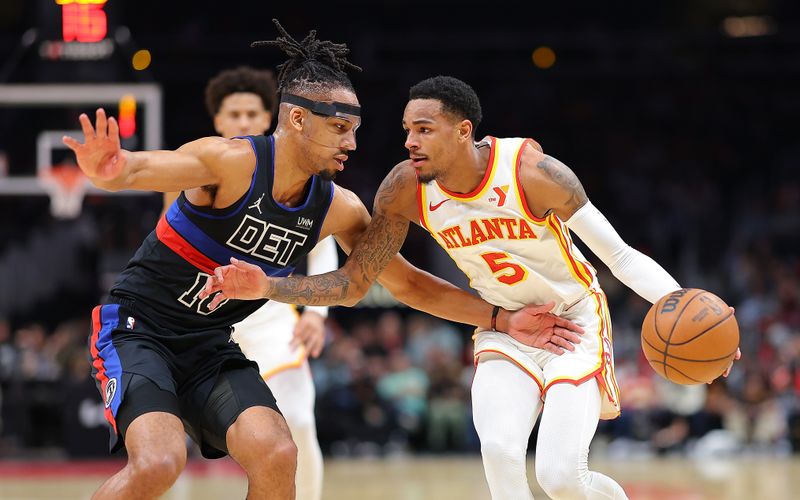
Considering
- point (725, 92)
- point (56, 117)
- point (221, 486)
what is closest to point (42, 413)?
point (56, 117)

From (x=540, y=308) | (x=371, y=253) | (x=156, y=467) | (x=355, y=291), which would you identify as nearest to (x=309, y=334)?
(x=355, y=291)

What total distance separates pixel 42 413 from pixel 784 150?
12.9 metres

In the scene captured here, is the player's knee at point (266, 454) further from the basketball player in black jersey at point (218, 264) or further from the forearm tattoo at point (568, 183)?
the forearm tattoo at point (568, 183)

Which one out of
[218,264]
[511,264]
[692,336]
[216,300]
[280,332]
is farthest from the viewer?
[280,332]

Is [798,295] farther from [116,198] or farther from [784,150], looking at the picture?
[116,198]

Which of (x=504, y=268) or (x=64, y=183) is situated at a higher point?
(x=64, y=183)

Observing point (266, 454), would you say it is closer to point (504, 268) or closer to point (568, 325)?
point (504, 268)

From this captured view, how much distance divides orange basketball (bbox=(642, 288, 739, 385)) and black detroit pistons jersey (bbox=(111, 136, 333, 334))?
5.41 feet

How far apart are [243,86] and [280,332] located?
1505 millimetres

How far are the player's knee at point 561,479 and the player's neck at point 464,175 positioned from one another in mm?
1308

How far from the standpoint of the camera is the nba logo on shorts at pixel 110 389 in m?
4.55

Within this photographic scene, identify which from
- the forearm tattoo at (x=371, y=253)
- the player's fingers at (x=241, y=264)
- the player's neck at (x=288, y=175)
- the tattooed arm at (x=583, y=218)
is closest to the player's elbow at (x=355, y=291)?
the forearm tattoo at (x=371, y=253)

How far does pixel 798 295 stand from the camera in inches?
615

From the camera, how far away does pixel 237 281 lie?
4.57m
